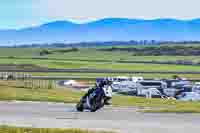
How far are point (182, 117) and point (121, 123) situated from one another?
266cm

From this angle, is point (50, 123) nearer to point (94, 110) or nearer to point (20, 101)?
point (94, 110)

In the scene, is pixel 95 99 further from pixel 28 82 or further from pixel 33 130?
pixel 28 82

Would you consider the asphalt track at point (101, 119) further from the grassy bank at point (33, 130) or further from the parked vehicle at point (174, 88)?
the parked vehicle at point (174, 88)

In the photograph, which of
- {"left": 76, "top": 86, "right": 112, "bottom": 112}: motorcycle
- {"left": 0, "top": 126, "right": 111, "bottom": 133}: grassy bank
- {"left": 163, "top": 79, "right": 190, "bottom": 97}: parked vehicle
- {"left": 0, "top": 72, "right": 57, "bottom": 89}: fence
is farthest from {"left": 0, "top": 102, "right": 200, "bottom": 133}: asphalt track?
{"left": 163, "top": 79, "right": 190, "bottom": 97}: parked vehicle

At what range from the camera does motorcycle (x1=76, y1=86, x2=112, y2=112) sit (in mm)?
23359

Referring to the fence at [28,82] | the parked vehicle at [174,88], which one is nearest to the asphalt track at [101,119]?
the fence at [28,82]

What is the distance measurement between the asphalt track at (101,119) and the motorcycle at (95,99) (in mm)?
349

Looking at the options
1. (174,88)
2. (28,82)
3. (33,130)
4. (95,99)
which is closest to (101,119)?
(95,99)

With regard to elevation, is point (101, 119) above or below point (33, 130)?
below

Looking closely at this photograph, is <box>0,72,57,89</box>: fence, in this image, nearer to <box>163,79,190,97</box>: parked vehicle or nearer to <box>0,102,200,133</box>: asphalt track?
<box>163,79,190,97</box>: parked vehicle

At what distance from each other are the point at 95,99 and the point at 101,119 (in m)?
2.84

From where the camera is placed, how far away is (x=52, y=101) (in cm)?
2822

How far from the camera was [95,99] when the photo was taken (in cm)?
2338

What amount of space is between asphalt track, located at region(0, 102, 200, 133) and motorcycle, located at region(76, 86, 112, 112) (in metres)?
0.35
